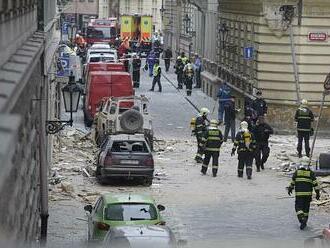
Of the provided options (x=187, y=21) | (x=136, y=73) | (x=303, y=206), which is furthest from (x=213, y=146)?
(x=187, y=21)

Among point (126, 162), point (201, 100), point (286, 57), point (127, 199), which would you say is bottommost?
point (201, 100)

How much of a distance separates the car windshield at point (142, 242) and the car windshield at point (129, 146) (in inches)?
401

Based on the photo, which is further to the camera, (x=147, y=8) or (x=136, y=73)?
(x=147, y=8)

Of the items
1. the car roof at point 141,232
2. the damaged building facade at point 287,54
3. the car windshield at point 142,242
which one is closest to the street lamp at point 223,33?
the damaged building facade at point 287,54

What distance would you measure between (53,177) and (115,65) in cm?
1883

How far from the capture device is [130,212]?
1482 centimetres

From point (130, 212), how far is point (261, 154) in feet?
35.0

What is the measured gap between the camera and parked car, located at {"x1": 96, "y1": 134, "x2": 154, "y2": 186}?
22156 mm

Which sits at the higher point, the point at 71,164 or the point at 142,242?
the point at 142,242

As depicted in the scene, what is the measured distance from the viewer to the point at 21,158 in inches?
411

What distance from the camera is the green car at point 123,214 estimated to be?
1459cm

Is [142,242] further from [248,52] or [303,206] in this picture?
[248,52]

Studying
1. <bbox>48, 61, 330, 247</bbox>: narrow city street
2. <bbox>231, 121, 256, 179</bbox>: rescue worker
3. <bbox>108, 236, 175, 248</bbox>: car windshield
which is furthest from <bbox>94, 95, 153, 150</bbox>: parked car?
<bbox>108, 236, 175, 248</bbox>: car windshield

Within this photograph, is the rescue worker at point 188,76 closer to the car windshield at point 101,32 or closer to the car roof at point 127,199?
the car roof at point 127,199
